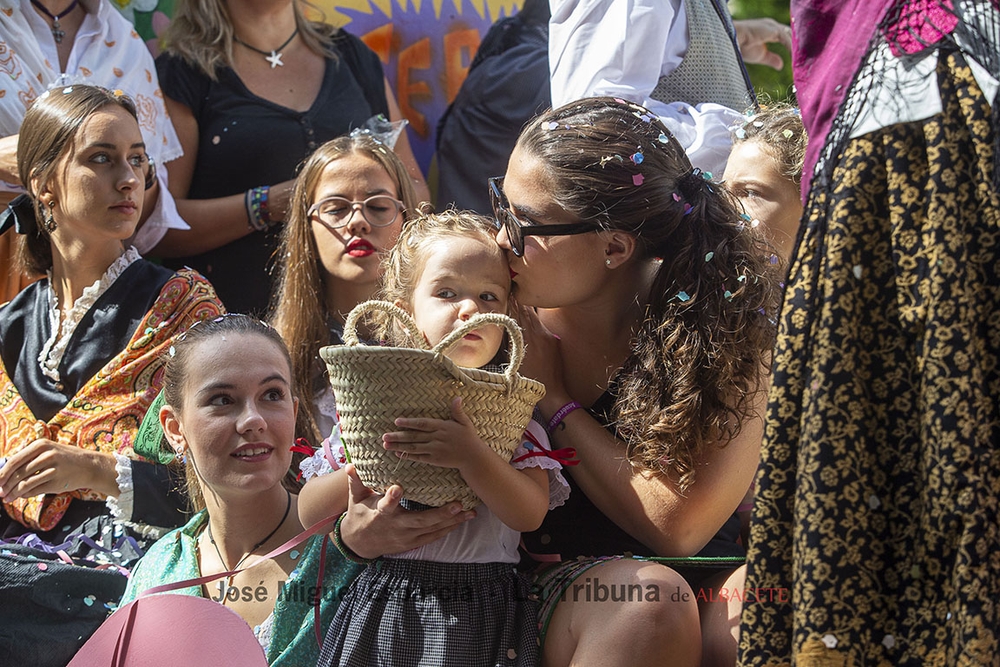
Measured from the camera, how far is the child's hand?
197cm

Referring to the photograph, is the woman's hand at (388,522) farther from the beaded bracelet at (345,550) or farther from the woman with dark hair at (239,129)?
the woman with dark hair at (239,129)

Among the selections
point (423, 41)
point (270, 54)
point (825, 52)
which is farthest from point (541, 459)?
point (423, 41)

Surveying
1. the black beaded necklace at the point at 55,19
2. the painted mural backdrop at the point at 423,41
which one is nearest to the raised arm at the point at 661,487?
the black beaded necklace at the point at 55,19

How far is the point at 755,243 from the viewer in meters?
2.45

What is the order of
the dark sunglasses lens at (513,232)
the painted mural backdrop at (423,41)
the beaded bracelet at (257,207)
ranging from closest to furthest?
the dark sunglasses lens at (513,232) → the beaded bracelet at (257,207) → the painted mural backdrop at (423,41)

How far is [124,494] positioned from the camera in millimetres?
2764

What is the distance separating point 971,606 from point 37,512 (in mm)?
2333

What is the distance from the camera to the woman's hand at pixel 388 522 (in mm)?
2107

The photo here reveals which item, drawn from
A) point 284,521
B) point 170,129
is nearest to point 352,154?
point 170,129

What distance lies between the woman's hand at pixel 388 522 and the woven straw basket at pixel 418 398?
0.11 feet

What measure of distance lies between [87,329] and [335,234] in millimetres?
751

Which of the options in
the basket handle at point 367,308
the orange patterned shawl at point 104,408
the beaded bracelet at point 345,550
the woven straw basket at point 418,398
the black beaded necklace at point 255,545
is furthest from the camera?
the orange patterned shawl at point 104,408

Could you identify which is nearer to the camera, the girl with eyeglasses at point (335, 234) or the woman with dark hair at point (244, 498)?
the woman with dark hair at point (244, 498)

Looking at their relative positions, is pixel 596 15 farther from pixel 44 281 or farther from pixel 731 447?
pixel 44 281
